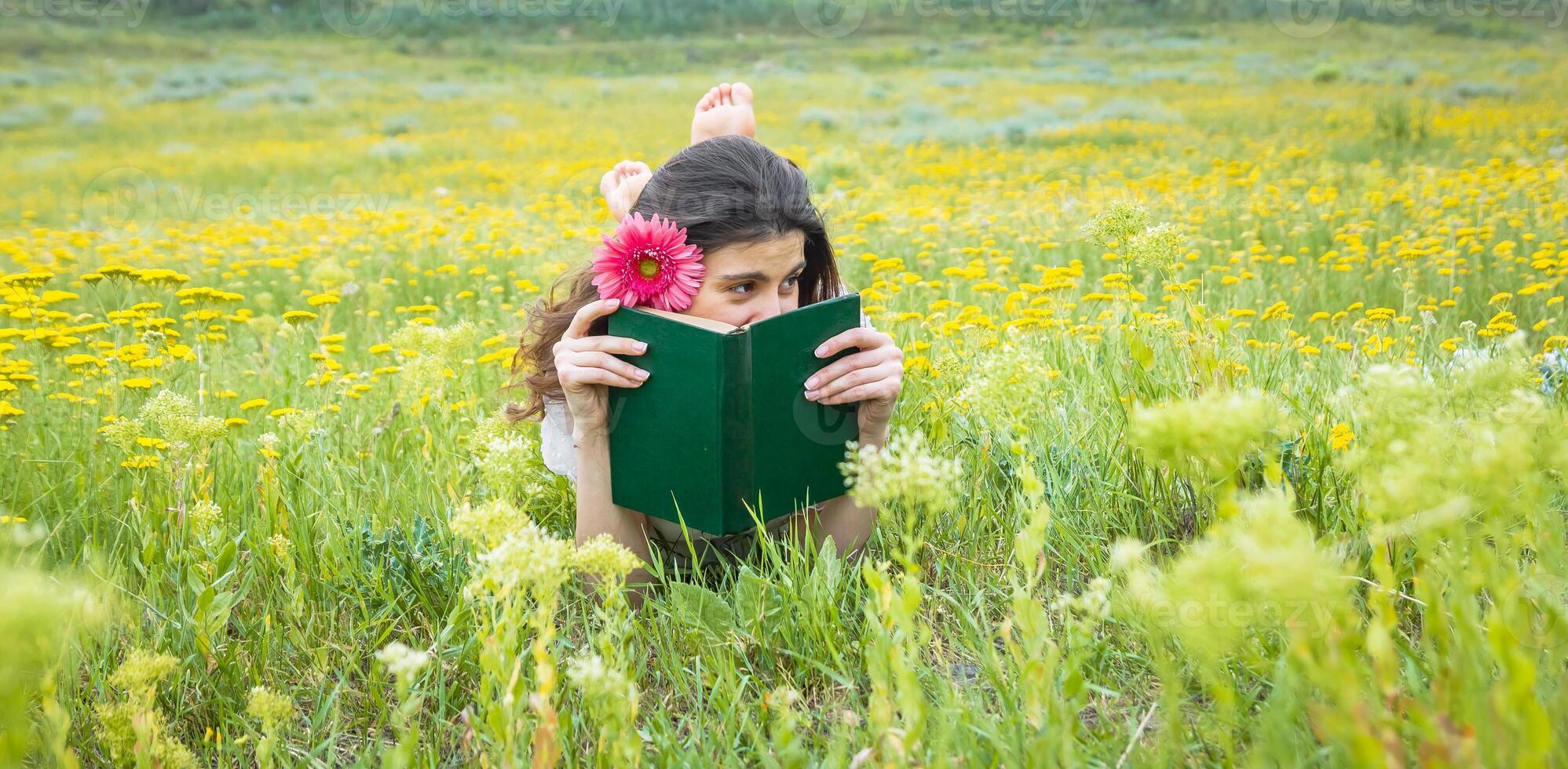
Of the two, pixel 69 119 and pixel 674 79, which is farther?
pixel 674 79

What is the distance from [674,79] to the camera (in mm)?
21578

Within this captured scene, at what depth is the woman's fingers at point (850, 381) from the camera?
1.73m

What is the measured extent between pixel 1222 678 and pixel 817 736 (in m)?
0.56

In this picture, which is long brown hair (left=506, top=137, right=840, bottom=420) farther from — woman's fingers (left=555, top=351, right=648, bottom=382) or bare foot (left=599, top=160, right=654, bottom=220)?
bare foot (left=599, top=160, right=654, bottom=220)

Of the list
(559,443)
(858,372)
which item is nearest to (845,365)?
(858,372)

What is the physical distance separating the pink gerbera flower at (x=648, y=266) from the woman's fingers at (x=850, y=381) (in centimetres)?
32

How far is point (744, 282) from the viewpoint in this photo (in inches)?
78.5

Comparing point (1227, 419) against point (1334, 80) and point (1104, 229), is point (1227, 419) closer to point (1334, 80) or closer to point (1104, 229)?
point (1104, 229)

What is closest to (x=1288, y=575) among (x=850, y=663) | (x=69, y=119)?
(x=850, y=663)

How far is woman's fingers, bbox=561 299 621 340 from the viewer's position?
5.77 ft

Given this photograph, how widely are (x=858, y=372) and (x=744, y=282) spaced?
0.37m

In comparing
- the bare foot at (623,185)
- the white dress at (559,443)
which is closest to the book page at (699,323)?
the white dress at (559,443)

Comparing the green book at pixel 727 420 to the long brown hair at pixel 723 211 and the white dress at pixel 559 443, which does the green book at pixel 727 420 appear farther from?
the white dress at pixel 559 443

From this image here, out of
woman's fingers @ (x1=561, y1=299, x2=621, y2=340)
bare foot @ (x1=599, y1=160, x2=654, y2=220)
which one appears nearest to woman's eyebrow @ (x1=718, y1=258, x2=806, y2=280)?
woman's fingers @ (x1=561, y1=299, x2=621, y2=340)
